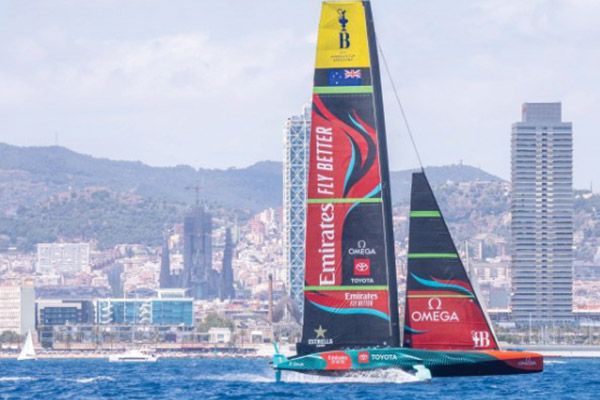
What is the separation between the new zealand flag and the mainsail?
24 mm

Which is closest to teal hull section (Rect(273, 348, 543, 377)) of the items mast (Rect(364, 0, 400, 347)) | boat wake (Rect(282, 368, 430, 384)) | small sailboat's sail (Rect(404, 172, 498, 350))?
boat wake (Rect(282, 368, 430, 384))

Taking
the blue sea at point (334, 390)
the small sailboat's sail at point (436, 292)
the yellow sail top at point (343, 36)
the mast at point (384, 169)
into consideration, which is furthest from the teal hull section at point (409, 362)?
the yellow sail top at point (343, 36)

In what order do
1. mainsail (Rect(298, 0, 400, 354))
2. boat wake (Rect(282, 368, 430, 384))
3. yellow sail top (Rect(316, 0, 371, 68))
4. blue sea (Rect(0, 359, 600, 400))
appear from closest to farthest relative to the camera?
1. blue sea (Rect(0, 359, 600, 400))
2. boat wake (Rect(282, 368, 430, 384))
3. yellow sail top (Rect(316, 0, 371, 68))
4. mainsail (Rect(298, 0, 400, 354))

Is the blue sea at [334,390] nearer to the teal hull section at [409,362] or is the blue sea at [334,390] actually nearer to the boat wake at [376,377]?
→ the boat wake at [376,377]

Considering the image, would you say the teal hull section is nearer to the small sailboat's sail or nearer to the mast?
the small sailboat's sail

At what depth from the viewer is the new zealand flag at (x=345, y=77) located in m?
47.9

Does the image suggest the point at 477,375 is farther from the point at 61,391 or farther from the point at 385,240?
the point at 61,391

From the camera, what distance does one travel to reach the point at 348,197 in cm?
4794

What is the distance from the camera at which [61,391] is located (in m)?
53.5

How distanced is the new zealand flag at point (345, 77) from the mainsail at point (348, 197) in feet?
0.08

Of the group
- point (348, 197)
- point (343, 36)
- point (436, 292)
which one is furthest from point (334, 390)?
point (343, 36)

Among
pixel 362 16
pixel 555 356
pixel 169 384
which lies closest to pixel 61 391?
pixel 169 384

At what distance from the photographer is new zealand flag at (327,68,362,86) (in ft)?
157

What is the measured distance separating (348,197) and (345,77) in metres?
2.89
